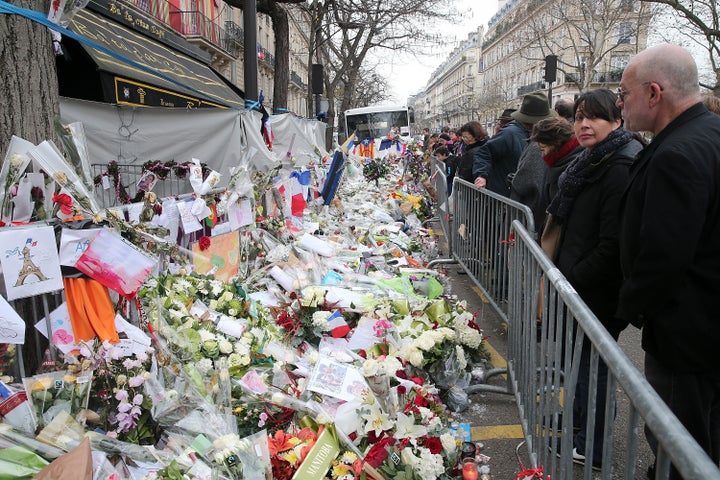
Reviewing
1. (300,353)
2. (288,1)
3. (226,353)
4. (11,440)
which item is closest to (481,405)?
(300,353)

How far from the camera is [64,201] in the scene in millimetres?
2490

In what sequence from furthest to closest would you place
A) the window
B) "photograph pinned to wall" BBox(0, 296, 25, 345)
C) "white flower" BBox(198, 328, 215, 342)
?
1. the window
2. "white flower" BBox(198, 328, 215, 342)
3. "photograph pinned to wall" BBox(0, 296, 25, 345)

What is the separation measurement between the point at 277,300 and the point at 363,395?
5.63 ft

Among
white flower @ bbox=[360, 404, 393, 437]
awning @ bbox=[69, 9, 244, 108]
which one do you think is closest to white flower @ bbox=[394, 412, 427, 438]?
white flower @ bbox=[360, 404, 393, 437]

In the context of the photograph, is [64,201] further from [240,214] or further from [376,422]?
[240,214]

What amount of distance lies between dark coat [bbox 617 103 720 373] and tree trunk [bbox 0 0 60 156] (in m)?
3.04

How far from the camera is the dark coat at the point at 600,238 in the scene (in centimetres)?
261

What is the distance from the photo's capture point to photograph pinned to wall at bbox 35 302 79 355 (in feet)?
7.76

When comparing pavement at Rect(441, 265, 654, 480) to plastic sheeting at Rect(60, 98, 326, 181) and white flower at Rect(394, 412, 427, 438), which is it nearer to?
white flower at Rect(394, 412, 427, 438)

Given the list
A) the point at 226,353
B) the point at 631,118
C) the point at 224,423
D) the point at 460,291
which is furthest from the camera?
the point at 460,291

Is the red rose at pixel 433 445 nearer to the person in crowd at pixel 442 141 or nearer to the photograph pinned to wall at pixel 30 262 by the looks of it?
the photograph pinned to wall at pixel 30 262

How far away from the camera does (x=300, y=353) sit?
3.56 m

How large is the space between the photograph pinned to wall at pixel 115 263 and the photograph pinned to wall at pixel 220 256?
1539 millimetres

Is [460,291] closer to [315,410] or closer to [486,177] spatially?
[486,177]
